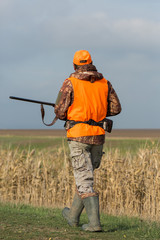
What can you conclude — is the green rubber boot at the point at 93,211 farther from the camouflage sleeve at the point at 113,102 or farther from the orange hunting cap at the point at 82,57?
the orange hunting cap at the point at 82,57

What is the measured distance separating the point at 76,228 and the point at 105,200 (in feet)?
12.7

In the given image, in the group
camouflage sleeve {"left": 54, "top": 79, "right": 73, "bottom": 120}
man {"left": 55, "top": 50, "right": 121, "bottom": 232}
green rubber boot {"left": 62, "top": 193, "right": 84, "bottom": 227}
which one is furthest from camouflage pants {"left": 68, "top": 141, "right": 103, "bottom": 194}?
camouflage sleeve {"left": 54, "top": 79, "right": 73, "bottom": 120}

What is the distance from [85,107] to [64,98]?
38 cm

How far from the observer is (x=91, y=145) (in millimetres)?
6516

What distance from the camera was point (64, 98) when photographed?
20.9 ft

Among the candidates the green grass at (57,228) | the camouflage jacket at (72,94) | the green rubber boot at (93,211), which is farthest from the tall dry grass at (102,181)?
the camouflage jacket at (72,94)

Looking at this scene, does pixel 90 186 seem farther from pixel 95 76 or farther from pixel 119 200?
pixel 119 200

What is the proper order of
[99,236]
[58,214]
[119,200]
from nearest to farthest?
[99,236]
[58,214]
[119,200]

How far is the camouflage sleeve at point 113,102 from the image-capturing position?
682 centimetres

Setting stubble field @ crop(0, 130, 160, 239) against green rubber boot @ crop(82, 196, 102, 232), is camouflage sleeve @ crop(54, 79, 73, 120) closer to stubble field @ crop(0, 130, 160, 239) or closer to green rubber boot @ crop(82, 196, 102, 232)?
green rubber boot @ crop(82, 196, 102, 232)

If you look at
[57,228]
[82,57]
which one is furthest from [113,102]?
[57,228]

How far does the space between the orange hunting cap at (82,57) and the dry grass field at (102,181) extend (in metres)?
4.58

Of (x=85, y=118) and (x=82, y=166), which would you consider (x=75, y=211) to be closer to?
(x=82, y=166)

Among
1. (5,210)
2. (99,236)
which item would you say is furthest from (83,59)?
(5,210)
